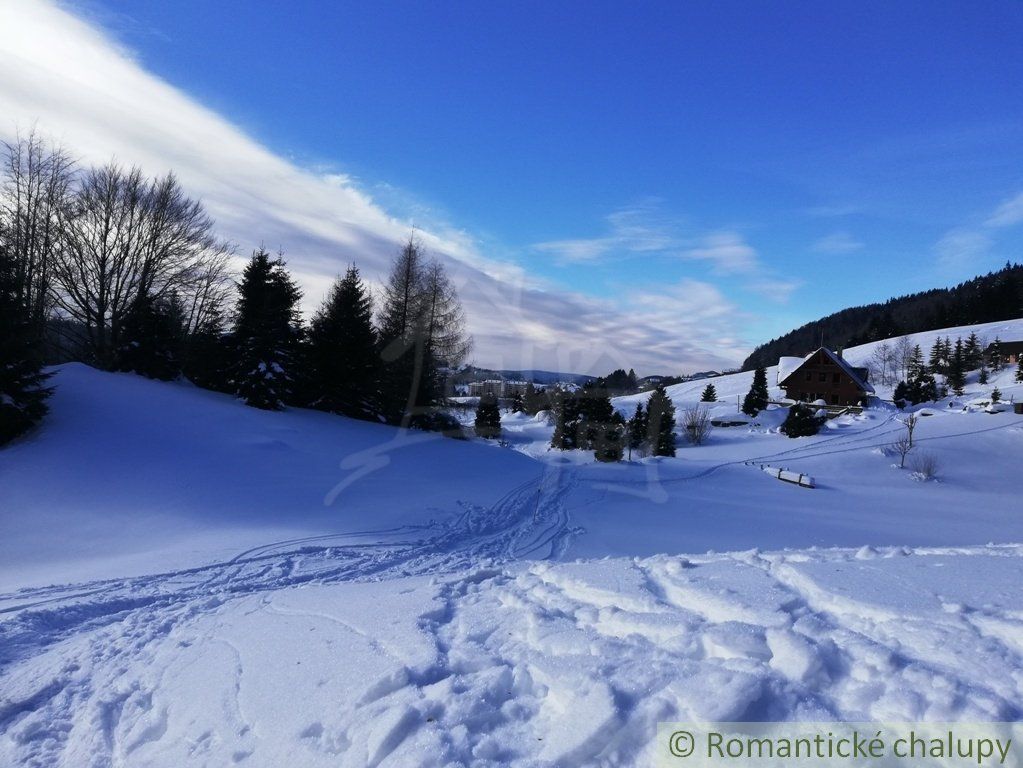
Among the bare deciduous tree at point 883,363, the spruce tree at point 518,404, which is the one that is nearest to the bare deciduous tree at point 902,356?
the bare deciduous tree at point 883,363

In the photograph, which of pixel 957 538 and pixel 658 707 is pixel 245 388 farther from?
pixel 957 538

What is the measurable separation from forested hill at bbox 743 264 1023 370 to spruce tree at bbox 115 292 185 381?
71.9 metres

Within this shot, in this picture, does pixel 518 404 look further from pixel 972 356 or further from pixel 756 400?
pixel 972 356

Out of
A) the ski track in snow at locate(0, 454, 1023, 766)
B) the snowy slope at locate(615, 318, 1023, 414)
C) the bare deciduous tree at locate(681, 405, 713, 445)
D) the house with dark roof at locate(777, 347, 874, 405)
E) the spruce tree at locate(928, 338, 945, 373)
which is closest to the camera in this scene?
the ski track in snow at locate(0, 454, 1023, 766)

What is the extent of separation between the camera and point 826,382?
1788 inches

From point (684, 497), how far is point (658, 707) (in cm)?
1424

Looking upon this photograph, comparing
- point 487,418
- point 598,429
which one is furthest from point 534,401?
point 598,429

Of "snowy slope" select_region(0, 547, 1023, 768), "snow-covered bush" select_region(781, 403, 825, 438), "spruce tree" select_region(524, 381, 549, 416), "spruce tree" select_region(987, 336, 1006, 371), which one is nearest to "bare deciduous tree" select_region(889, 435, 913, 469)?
"snow-covered bush" select_region(781, 403, 825, 438)

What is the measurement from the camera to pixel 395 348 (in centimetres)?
2109

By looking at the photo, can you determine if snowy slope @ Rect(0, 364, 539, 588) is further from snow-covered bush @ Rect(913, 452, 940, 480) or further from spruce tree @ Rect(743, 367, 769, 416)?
spruce tree @ Rect(743, 367, 769, 416)

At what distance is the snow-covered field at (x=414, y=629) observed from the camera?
2324 mm

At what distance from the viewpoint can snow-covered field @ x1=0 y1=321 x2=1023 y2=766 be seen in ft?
7.63

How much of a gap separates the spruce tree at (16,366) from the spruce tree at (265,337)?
6.13 meters

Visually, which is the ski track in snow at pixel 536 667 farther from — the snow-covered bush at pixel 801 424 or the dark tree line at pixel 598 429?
the snow-covered bush at pixel 801 424
